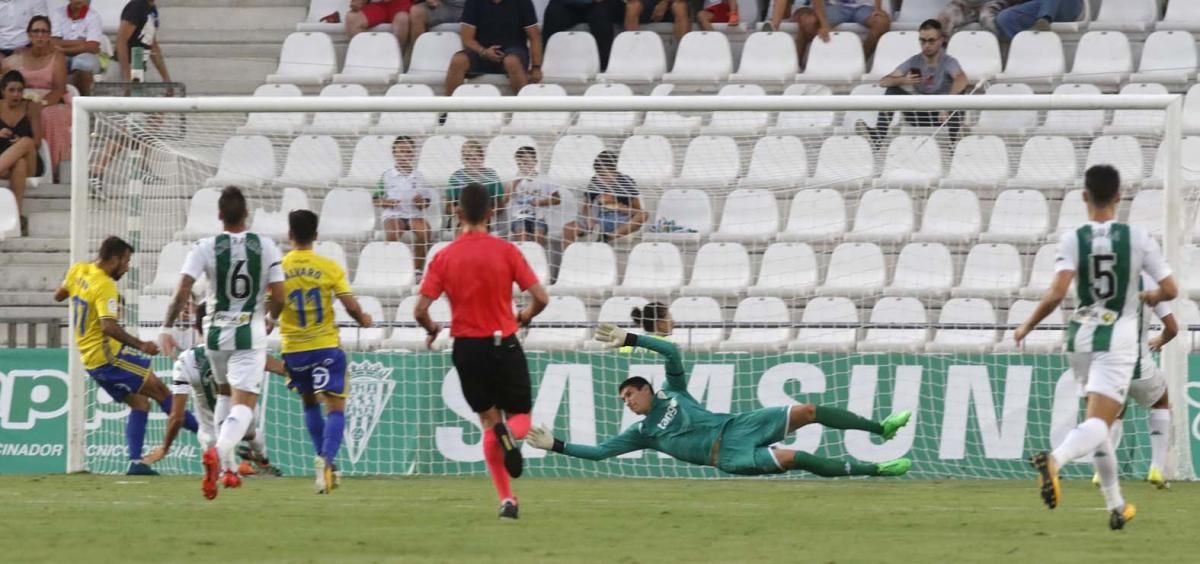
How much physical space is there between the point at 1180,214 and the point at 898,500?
383 cm

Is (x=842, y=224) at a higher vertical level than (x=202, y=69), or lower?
lower

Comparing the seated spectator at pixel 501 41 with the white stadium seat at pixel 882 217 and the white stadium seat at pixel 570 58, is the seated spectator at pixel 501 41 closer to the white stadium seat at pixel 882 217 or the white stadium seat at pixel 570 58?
the white stadium seat at pixel 570 58

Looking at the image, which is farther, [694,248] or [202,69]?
[202,69]

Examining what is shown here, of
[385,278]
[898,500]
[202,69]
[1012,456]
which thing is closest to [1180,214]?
[1012,456]

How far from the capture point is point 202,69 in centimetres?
2108

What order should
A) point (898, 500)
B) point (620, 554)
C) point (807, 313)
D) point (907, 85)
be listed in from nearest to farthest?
point (620, 554) → point (898, 500) → point (807, 313) → point (907, 85)

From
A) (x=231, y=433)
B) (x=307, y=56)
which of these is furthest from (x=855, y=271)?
(x=307, y=56)

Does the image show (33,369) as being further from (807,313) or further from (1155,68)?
(1155,68)

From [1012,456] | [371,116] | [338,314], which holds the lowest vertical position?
[1012,456]

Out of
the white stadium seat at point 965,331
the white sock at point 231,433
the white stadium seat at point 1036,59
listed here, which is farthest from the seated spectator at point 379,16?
the white sock at point 231,433

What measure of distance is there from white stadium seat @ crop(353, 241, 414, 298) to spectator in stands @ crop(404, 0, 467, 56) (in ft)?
15.8

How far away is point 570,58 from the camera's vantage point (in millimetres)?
19969

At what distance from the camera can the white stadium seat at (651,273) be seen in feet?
53.2

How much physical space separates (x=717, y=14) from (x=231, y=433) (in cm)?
1044
